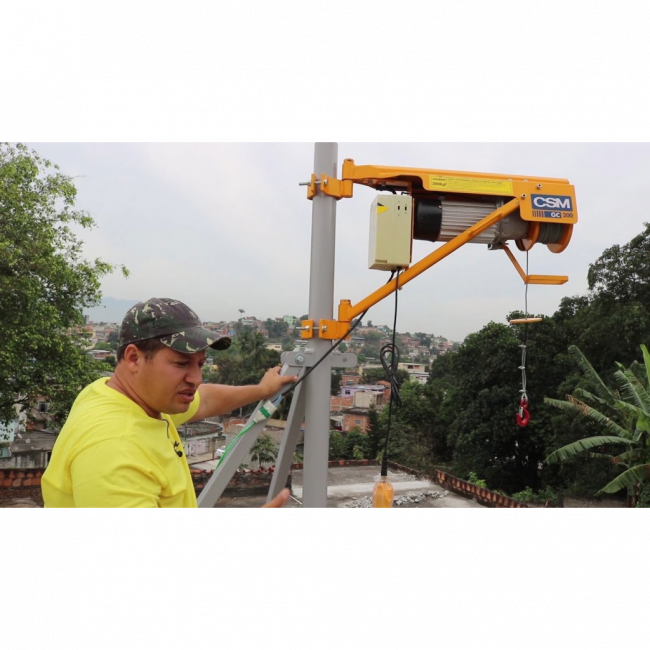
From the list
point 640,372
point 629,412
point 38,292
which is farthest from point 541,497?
point 38,292

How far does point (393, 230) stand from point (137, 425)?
51.2 inches

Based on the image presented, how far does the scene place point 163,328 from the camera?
149 centimetres

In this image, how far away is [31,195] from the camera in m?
10.0

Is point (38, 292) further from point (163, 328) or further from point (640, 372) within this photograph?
point (640, 372)

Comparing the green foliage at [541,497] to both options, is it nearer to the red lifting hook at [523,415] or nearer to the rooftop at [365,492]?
the rooftop at [365,492]

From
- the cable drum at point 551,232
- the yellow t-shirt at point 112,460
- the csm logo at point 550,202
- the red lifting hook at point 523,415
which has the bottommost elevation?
the red lifting hook at point 523,415

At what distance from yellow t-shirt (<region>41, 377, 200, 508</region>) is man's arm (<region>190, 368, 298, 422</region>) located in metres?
0.63

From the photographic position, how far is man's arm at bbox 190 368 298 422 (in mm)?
2207

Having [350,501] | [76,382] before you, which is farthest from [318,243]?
[350,501]

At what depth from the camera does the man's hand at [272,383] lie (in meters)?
2.21

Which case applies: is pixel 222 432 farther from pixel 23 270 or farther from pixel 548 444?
pixel 23 270

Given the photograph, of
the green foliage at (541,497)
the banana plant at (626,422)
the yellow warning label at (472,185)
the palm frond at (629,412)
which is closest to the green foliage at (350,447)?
the green foliage at (541,497)

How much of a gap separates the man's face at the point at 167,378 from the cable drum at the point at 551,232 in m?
1.64

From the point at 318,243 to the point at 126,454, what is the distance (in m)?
1.24
